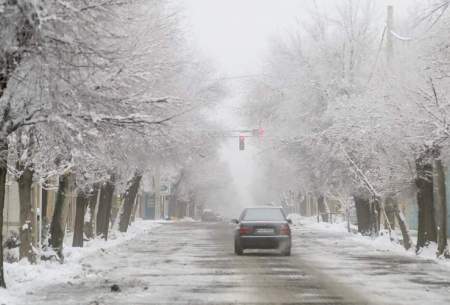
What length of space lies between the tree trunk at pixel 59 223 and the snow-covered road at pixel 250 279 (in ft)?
3.26

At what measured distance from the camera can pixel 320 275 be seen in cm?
2038

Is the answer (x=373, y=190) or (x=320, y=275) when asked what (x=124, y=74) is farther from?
(x=373, y=190)

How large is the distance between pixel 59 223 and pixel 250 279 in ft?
21.5

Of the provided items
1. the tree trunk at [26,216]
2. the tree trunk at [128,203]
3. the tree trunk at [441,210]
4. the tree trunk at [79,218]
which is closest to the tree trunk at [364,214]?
the tree trunk at [128,203]

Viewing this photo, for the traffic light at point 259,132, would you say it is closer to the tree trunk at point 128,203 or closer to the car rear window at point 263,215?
the tree trunk at point 128,203

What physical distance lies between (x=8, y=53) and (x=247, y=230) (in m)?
A: 17.0

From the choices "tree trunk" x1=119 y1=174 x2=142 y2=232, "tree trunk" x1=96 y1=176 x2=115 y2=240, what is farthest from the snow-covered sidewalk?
"tree trunk" x1=119 y1=174 x2=142 y2=232

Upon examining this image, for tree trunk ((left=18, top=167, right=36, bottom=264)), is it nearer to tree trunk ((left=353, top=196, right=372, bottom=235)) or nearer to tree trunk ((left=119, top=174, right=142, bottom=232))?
tree trunk ((left=353, top=196, right=372, bottom=235))

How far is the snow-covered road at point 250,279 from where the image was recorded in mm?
15242

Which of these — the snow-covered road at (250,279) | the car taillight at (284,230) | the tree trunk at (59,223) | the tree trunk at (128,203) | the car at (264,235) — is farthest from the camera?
the tree trunk at (128,203)

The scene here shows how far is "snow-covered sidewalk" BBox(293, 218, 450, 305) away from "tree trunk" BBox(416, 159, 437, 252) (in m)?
0.63

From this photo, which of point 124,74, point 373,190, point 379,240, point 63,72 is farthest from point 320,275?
point 379,240

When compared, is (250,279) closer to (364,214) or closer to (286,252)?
(286,252)

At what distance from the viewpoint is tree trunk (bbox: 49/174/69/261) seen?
23234mm
